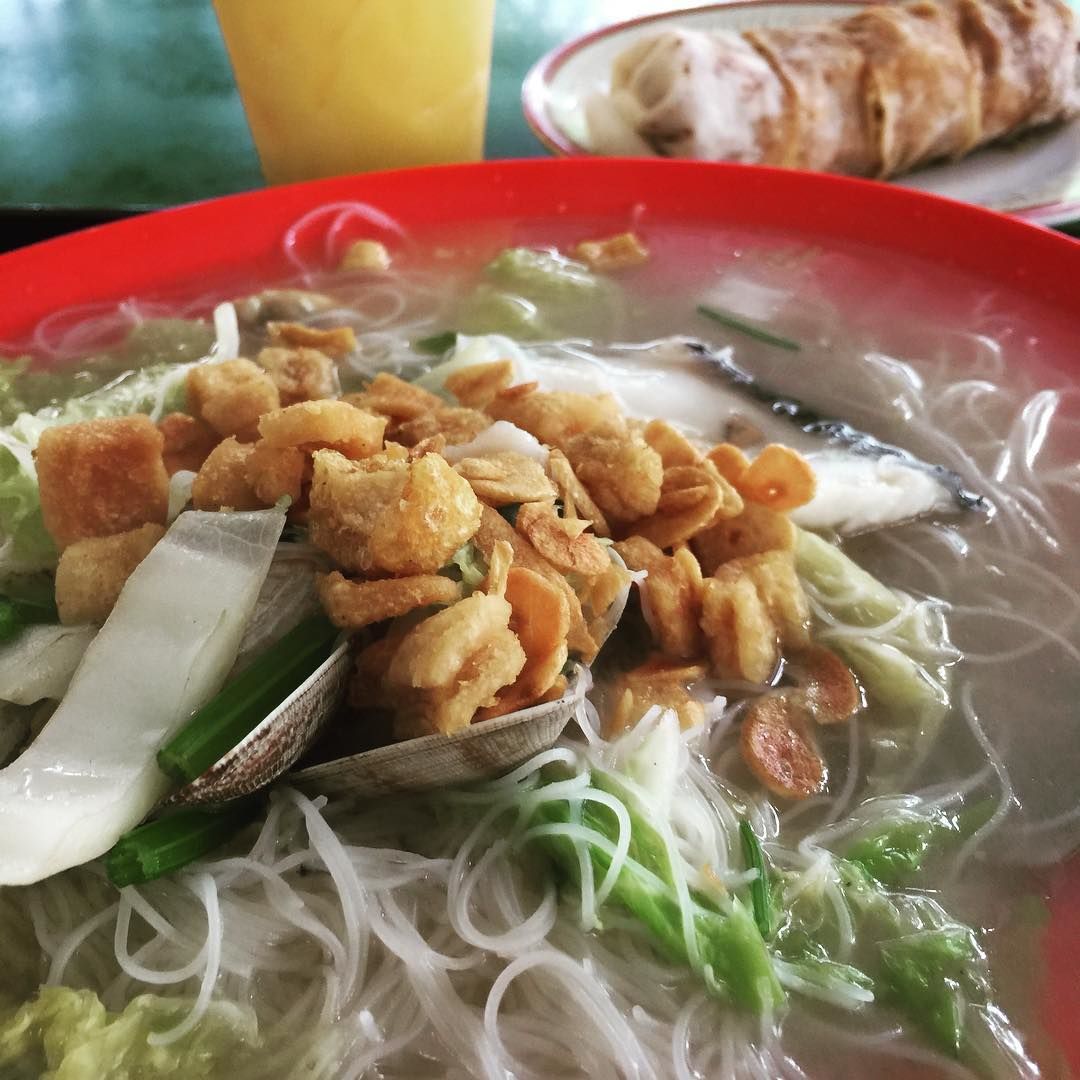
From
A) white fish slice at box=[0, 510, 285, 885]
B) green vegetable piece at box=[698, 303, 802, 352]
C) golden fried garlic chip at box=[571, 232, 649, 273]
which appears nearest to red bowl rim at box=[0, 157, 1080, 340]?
golden fried garlic chip at box=[571, 232, 649, 273]

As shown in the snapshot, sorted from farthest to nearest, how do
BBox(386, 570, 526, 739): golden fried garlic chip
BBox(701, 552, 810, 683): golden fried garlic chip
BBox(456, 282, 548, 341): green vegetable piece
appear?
BBox(456, 282, 548, 341): green vegetable piece < BBox(701, 552, 810, 683): golden fried garlic chip < BBox(386, 570, 526, 739): golden fried garlic chip

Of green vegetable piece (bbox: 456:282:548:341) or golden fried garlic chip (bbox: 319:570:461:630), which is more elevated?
golden fried garlic chip (bbox: 319:570:461:630)

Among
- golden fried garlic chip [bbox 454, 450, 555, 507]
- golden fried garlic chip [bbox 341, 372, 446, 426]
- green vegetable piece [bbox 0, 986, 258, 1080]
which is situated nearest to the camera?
green vegetable piece [bbox 0, 986, 258, 1080]

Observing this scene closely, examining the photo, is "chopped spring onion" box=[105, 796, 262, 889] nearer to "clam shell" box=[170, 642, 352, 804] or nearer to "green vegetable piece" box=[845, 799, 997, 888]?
"clam shell" box=[170, 642, 352, 804]

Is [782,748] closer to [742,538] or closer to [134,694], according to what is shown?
[742,538]

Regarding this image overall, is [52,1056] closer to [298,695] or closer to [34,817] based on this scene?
[34,817]

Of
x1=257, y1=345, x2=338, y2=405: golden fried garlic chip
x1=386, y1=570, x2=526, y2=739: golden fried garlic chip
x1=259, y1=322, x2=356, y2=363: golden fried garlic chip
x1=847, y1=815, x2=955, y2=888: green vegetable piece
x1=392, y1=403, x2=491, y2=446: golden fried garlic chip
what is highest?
x1=386, y1=570, x2=526, y2=739: golden fried garlic chip

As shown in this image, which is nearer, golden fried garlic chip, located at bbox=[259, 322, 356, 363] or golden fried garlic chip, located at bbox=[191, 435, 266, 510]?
golden fried garlic chip, located at bbox=[191, 435, 266, 510]
